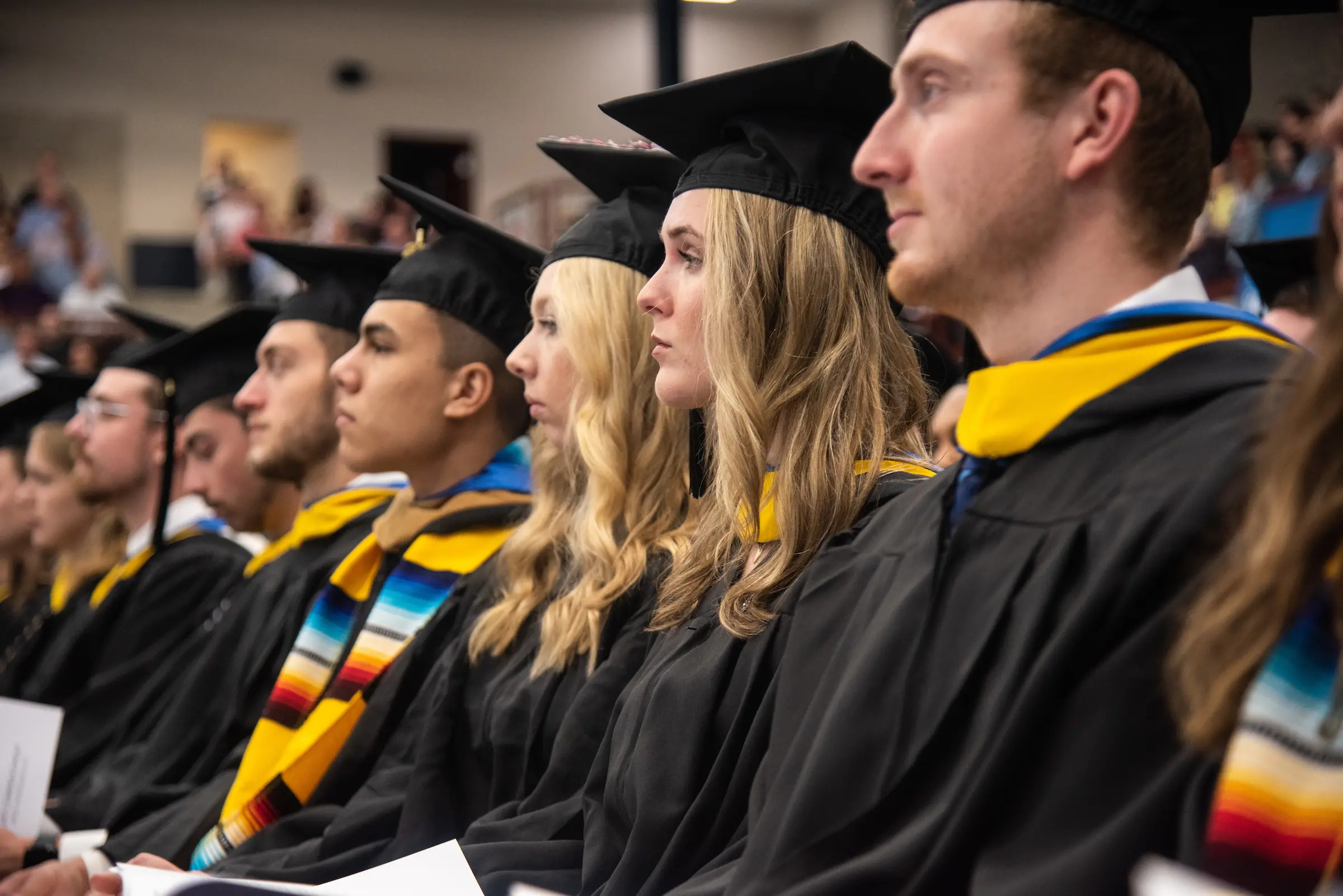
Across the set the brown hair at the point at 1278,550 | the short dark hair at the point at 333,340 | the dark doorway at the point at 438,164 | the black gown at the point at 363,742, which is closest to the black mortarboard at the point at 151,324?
the short dark hair at the point at 333,340

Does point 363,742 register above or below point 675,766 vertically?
below

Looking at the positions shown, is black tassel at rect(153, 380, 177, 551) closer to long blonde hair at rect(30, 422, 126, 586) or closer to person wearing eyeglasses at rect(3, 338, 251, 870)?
person wearing eyeglasses at rect(3, 338, 251, 870)

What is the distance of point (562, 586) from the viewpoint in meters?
2.85

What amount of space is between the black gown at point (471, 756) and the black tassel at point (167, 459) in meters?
1.86

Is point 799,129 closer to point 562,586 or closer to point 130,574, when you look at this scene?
point 562,586

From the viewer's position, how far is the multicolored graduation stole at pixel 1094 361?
147cm

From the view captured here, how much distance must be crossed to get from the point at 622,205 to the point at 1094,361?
171 centimetres

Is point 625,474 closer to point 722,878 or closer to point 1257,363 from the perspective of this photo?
point 722,878

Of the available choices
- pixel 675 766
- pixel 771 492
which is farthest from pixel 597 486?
pixel 675 766

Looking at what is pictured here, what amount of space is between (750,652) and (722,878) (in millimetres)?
369

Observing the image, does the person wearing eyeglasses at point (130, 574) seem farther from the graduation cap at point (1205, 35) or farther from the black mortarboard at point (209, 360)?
the graduation cap at point (1205, 35)

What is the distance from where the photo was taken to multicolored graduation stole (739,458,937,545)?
85.7 inches

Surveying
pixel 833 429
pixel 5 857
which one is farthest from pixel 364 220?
pixel 833 429

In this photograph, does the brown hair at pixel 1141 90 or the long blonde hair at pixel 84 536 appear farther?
the long blonde hair at pixel 84 536
